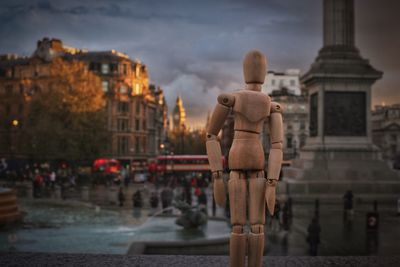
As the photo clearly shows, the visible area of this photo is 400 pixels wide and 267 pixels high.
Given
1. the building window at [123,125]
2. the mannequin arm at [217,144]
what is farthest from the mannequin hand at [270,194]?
Answer: the building window at [123,125]

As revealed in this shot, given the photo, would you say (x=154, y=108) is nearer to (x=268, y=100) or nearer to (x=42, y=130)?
(x=42, y=130)

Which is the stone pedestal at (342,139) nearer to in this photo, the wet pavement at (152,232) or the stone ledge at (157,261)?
the wet pavement at (152,232)

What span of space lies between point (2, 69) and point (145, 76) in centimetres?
2511

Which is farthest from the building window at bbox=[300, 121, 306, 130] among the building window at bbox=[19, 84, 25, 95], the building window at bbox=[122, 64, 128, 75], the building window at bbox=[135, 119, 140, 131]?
the building window at bbox=[19, 84, 25, 95]

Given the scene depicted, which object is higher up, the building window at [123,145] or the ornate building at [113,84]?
the ornate building at [113,84]

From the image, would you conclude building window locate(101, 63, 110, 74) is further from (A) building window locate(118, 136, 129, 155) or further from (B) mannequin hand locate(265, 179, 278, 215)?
(B) mannequin hand locate(265, 179, 278, 215)

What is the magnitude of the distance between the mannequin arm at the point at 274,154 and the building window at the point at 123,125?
78.8 metres

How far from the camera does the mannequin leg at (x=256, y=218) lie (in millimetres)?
7145

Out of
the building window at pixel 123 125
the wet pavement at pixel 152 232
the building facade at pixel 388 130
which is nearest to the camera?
the wet pavement at pixel 152 232

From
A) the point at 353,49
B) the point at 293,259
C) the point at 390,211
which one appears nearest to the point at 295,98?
the point at 353,49

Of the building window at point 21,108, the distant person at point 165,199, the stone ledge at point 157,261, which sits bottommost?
the distant person at point 165,199

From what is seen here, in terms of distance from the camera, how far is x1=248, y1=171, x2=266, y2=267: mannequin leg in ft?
23.4

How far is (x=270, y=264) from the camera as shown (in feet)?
30.4

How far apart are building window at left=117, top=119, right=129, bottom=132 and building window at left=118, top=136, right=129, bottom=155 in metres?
1.37
